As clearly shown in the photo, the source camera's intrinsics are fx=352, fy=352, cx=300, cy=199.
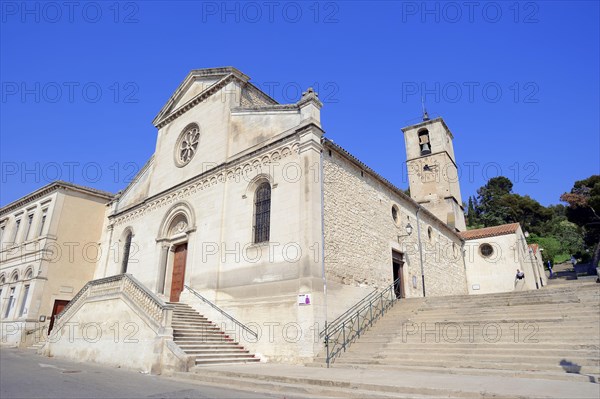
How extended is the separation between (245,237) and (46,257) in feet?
52.0

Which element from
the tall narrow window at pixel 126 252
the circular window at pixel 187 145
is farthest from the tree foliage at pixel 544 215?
the tall narrow window at pixel 126 252

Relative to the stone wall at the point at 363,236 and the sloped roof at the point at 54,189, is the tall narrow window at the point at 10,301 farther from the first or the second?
the stone wall at the point at 363,236

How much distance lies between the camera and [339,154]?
46.1 feet

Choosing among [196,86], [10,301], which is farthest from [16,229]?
[196,86]

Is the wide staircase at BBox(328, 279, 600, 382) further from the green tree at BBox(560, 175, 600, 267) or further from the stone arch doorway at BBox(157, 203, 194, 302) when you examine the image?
the green tree at BBox(560, 175, 600, 267)

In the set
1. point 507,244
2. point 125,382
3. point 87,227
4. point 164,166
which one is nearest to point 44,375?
point 125,382

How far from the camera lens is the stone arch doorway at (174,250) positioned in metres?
16.5

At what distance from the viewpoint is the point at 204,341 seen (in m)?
11.5

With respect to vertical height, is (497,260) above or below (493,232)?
below

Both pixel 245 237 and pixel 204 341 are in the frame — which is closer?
pixel 204 341

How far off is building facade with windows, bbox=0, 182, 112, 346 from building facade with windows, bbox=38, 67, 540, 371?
9.14 feet

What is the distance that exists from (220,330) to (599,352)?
1079cm

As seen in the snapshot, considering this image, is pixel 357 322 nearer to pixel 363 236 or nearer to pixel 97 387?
pixel 363 236

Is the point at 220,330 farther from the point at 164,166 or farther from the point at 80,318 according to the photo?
the point at 164,166
